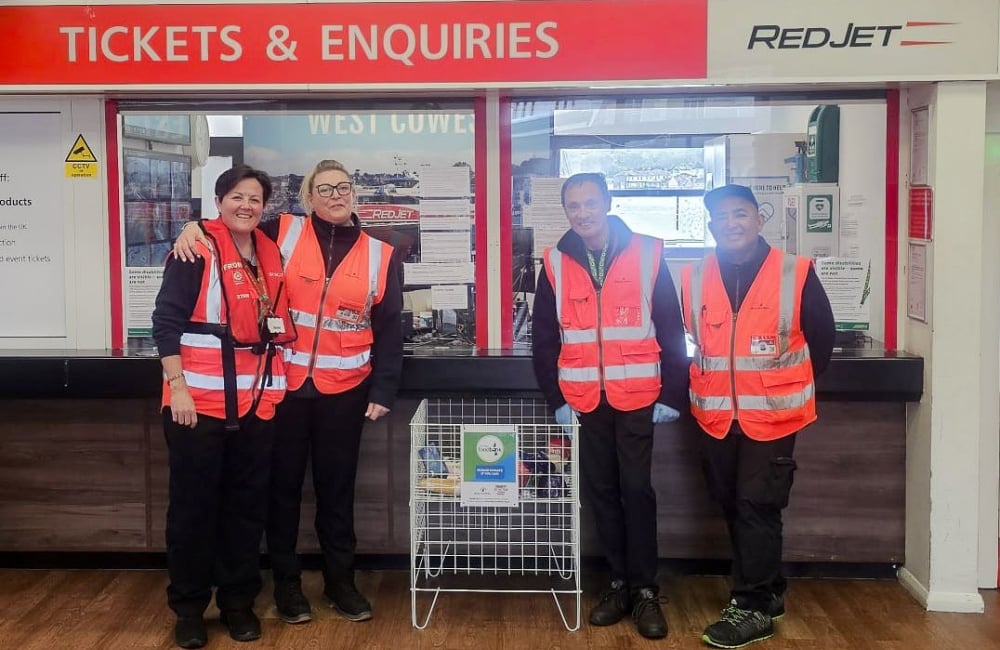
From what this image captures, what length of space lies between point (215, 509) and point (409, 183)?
1.64 meters

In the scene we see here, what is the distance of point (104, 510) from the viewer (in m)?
4.71

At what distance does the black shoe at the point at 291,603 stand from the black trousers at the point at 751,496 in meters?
1.54

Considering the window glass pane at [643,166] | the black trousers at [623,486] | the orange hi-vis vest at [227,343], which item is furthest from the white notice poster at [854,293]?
the orange hi-vis vest at [227,343]

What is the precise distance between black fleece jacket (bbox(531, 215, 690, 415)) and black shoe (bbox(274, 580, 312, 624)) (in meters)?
1.16

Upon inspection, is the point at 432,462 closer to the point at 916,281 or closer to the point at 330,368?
the point at 330,368

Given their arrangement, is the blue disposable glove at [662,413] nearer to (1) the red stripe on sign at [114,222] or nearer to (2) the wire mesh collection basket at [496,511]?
(2) the wire mesh collection basket at [496,511]

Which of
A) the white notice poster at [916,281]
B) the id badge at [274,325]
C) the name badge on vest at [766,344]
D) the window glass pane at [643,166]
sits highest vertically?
the window glass pane at [643,166]

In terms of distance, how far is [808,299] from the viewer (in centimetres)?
396

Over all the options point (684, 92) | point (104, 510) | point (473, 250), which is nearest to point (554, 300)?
point (473, 250)

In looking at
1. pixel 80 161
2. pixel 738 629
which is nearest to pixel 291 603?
pixel 738 629

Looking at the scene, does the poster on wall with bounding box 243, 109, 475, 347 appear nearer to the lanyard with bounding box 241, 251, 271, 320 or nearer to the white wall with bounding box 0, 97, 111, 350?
the white wall with bounding box 0, 97, 111, 350

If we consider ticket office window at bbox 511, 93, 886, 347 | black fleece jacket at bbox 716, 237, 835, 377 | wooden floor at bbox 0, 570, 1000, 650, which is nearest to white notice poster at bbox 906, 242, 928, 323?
ticket office window at bbox 511, 93, 886, 347

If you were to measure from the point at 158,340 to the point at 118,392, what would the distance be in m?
0.88

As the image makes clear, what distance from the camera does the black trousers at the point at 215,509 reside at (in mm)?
3848
